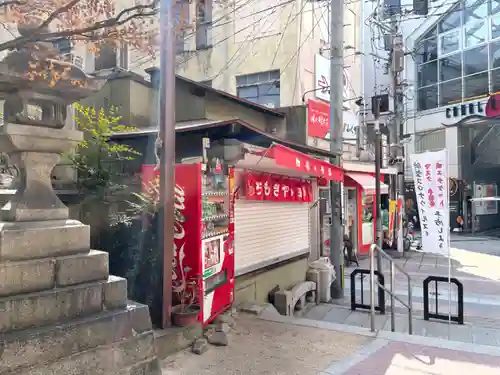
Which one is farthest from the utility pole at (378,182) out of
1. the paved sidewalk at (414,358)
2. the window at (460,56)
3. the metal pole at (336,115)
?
the window at (460,56)

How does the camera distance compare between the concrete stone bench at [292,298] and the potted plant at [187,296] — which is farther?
the concrete stone bench at [292,298]

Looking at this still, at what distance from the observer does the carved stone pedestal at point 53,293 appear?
13.1ft

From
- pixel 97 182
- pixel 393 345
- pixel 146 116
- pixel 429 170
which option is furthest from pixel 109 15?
pixel 429 170

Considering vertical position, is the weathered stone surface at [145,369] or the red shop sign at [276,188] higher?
the red shop sign at [276,188]

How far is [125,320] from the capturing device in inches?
185

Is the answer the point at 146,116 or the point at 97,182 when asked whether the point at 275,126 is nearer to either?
the point at 146,116

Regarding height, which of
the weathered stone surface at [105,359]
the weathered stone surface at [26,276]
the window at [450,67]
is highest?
the window at [450,67]

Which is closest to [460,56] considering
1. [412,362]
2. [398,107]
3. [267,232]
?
[398,107]

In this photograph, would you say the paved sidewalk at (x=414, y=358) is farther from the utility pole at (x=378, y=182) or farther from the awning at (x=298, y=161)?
the utility pole at (x=378, y=182)

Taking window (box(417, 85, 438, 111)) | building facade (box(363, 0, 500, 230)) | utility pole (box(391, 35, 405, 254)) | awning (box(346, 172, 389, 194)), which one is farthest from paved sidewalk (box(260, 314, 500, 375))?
window (box(417, 85, 438, 111))

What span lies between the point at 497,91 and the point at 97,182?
2798cm

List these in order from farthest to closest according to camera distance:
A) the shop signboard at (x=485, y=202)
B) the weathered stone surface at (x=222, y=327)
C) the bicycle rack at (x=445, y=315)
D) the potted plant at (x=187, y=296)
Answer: the shop signboard at (x=485, y=202) → the bicycle rack at (x=445, y=315) → the weathered stone surface at (x=222, y=327) → the potted plant at (x=187, y=296)

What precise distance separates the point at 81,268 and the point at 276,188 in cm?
591

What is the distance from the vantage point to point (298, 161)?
7574 millimetres
